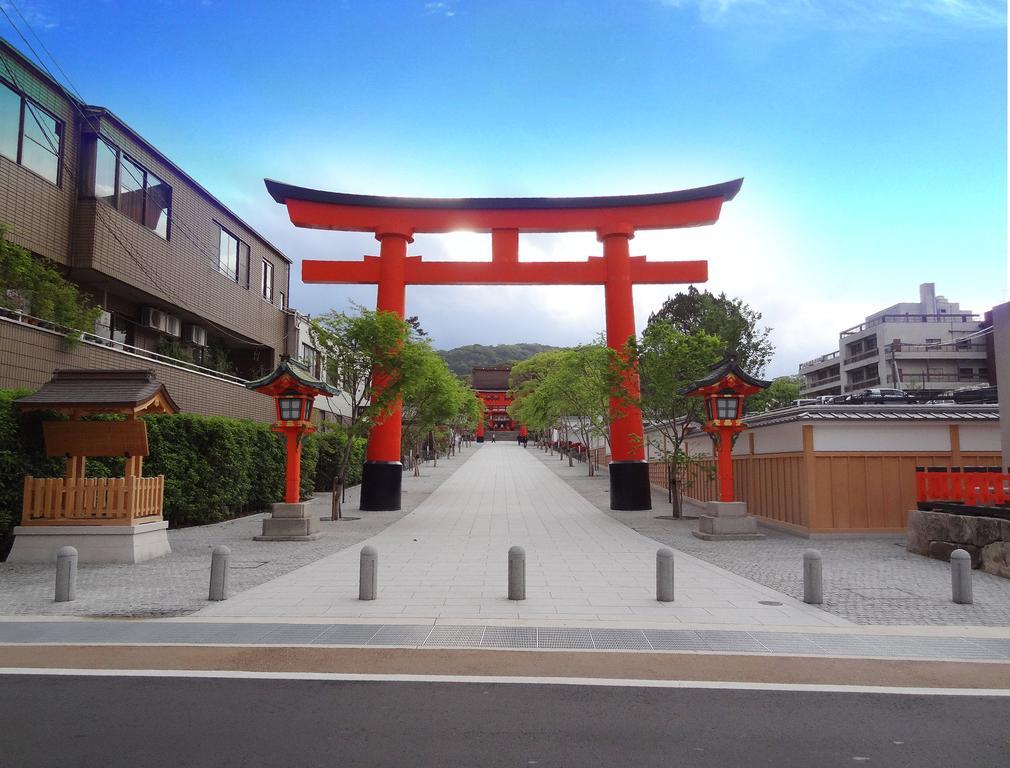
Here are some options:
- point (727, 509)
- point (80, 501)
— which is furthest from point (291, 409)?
point (727, 509)

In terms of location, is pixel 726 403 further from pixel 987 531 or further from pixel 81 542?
pixel 81 542

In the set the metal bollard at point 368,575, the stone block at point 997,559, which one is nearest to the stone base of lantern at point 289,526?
the metal bollard at point 368,575

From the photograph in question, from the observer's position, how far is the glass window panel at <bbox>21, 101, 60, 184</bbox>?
52.6ft

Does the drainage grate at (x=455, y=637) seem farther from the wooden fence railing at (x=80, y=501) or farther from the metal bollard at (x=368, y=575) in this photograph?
the wooden fence railing at (x=80, y=501)

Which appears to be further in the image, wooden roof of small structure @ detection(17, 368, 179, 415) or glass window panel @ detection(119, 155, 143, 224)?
glass window panel @ detection(119, 155, 143, 224)

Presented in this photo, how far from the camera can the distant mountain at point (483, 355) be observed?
140875mm

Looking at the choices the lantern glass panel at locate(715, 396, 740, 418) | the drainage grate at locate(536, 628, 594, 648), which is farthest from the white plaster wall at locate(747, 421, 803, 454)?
the drainage grate at locate(536, 628, 594, 648)

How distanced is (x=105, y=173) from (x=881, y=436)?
68.7 feet

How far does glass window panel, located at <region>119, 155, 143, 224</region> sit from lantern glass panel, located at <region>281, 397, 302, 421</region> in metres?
8.96

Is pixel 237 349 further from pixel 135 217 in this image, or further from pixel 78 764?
pixel 78 764

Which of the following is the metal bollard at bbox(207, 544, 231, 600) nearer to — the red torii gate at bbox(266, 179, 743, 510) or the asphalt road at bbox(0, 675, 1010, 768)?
the asphalt road at bbox(0, 675, 1010, 768)

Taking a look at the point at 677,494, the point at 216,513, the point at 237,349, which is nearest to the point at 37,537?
the point at 216,513

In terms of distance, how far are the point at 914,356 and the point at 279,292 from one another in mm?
54861

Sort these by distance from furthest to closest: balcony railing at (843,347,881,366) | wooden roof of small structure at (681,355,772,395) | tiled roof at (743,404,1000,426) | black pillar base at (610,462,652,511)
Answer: balcony railing at (843,347,881,366), black pillar base at (610,462,652,511), wooden roof of small structure at (681,355,772,395), tiled roof at (743,404,1000,426)
